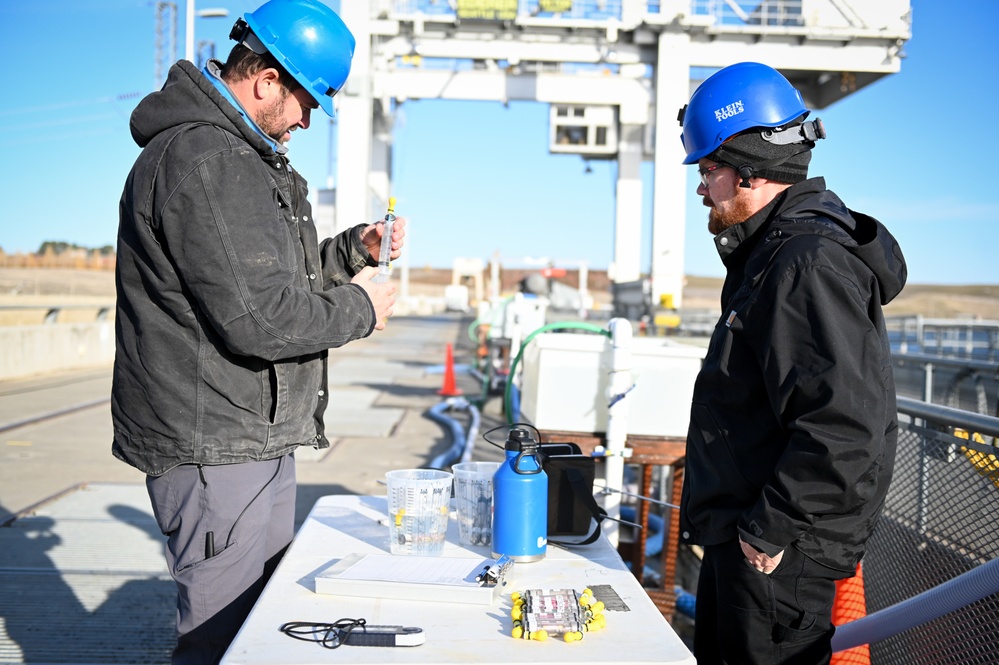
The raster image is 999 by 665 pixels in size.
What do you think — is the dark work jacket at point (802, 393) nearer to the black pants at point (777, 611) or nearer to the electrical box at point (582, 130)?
the black pants at point (777, 611)

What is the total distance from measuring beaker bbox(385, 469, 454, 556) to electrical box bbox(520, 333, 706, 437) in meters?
1.88

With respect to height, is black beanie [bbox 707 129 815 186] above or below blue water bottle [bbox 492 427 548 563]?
above

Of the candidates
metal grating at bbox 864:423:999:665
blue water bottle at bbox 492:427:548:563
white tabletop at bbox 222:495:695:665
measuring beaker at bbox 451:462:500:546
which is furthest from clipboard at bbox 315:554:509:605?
metal grating at bbox 864:423:999:665

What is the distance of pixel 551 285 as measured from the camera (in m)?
18.9

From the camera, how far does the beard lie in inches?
99.2

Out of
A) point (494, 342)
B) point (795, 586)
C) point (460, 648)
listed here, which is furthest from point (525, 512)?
point (494, 342)

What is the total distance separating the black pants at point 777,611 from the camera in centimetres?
224

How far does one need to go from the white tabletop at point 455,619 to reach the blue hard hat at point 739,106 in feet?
4.52

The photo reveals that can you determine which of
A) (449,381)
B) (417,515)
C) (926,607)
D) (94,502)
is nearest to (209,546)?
(417,515)

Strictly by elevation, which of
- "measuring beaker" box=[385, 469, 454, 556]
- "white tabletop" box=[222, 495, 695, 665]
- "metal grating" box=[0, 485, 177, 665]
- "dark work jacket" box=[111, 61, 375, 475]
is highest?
"dark work jacket" box=[111, 61, 375, 475]

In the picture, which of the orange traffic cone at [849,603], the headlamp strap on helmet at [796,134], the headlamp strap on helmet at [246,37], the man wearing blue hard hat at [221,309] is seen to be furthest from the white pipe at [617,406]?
the headlamp strap on helmet at [246,37]

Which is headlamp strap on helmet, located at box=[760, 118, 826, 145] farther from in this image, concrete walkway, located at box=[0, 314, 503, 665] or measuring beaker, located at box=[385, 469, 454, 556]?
concrete walkway, located at box=[0, 314, 503, 665]

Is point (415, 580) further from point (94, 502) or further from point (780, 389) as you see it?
point (94, 502)

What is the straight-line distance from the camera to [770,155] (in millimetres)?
2453
